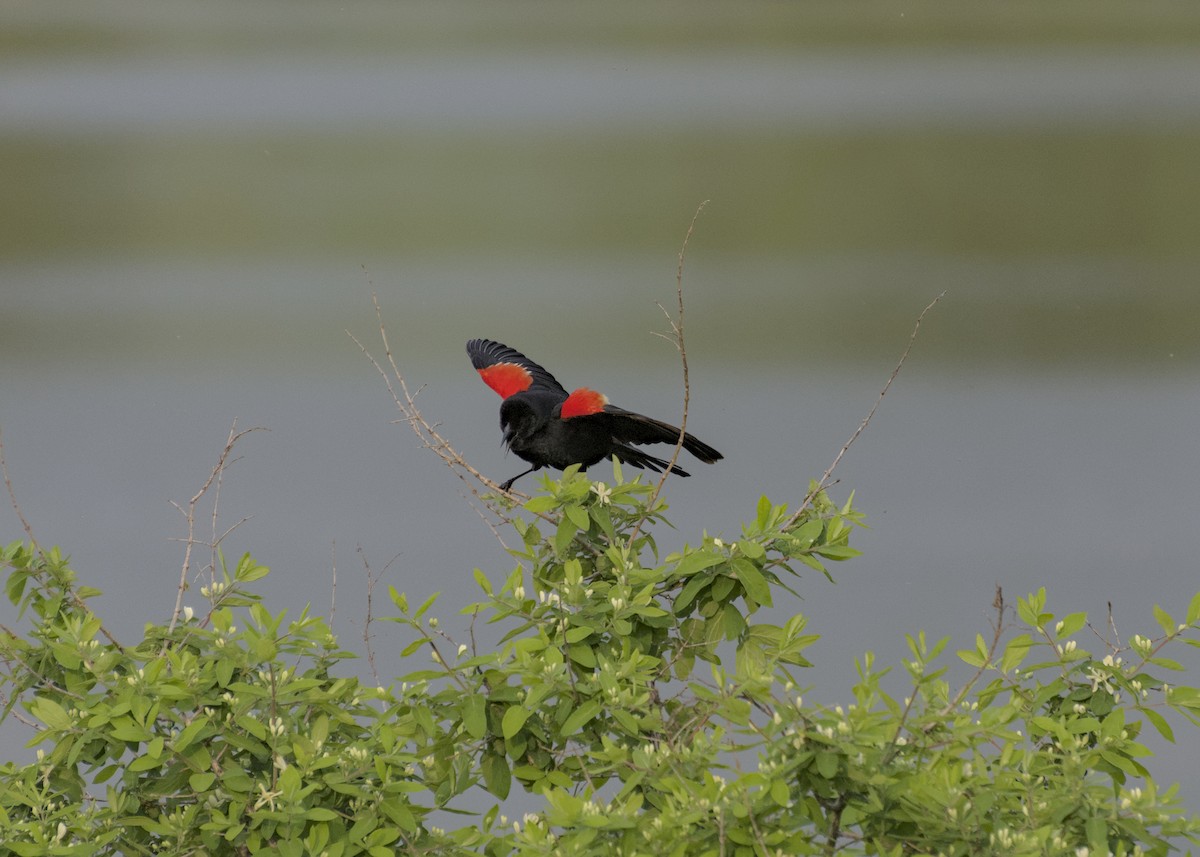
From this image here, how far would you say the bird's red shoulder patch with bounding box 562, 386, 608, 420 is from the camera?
2875 millimetres

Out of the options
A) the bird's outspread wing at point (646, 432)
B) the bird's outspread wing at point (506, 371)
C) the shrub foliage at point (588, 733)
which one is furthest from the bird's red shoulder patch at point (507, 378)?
the shrub foliage at point (588, 733)

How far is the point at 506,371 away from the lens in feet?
11.2

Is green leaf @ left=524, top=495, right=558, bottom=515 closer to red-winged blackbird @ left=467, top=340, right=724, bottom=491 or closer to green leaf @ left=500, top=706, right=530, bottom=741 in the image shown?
green leaf @ left=500, top=706, right=530, bottom=741

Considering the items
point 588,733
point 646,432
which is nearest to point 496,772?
point 588,733

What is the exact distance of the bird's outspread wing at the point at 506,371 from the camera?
334cm

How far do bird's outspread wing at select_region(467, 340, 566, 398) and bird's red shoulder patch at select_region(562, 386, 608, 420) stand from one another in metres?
0.34

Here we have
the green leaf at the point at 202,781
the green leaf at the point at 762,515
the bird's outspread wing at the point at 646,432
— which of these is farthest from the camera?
the bird's outspread wing at the point at 646,432

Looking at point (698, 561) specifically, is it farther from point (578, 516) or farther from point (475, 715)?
point (475, 715)

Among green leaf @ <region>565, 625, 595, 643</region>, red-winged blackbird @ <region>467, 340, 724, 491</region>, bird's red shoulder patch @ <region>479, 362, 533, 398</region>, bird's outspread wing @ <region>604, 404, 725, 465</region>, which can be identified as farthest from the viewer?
bird's red shoulder patch @ <region>479, 362, 533, 398</region>

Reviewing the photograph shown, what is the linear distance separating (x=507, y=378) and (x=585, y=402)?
528 millimetres

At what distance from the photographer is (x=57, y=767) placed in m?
2.04

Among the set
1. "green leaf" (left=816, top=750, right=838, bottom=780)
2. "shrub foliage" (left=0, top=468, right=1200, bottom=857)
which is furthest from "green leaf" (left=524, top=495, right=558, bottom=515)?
"green leaf" (left=816, top=750, right=838, bottom=780)

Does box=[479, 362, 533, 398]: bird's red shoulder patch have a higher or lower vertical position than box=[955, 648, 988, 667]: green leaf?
higher

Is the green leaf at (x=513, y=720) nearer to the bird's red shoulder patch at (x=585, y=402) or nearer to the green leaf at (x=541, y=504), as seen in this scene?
the green leaf at (x=541, y=504)
